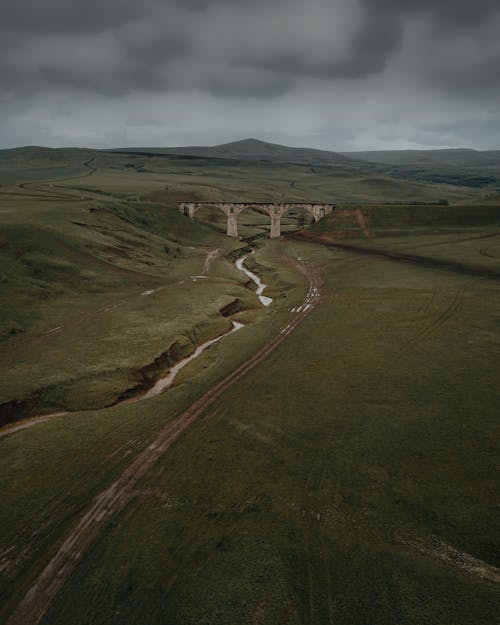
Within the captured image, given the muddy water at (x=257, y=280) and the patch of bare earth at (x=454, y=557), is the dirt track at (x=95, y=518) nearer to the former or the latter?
the patch of bare earth at (x=454, y=557)

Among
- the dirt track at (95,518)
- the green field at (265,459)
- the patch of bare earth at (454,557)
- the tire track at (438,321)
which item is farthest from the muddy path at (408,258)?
the patch of bare earth at (454,557)

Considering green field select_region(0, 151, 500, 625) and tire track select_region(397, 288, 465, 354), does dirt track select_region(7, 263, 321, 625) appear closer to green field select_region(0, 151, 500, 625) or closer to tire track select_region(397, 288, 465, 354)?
green field select_region(0, 151, 500, 625)

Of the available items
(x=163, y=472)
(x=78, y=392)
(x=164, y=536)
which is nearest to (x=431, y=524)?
(x=164, y=536)

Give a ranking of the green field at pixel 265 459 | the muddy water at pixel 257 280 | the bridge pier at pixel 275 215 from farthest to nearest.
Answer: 1. the bridge pier at pixel 275 215
2. the muddy water at pixel 257 280
3. the green field at pixel 265 459

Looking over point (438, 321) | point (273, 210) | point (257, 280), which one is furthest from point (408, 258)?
point (273, 210)

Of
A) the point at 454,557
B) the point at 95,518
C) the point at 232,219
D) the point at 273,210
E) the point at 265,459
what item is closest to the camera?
the point at 454,557

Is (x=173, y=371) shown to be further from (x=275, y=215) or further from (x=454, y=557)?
(x=275, y=215)
